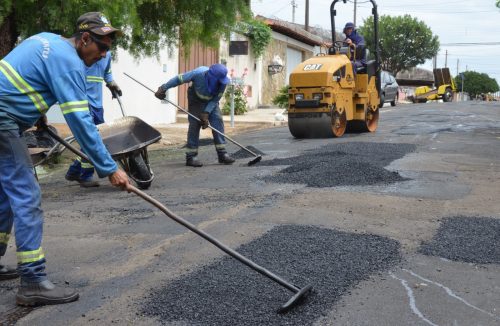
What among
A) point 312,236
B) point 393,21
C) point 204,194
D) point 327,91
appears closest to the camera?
point 312,236

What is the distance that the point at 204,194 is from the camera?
7273mm

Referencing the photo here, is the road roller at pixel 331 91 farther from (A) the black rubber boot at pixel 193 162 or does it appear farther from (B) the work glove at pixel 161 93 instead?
(B) the work glove at pixel 161 93

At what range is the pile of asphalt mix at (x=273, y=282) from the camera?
12.0 feet

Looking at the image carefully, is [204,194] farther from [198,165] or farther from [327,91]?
[327,91]

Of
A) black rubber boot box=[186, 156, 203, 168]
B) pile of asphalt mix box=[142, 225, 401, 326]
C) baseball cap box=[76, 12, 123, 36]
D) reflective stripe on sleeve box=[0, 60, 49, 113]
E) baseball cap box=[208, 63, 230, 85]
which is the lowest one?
pile of asphalt mix box=[142, 225, 401, 326]

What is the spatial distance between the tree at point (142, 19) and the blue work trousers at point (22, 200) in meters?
4.53

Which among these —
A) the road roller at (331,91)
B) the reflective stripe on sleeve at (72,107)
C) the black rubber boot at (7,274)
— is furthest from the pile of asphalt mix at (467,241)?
the road roller at (331,91)

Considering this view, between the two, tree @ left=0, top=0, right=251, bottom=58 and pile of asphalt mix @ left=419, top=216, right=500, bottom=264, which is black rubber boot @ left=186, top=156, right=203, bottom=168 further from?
pile of asphalt mix @ left=419, top=216, right=500, bottom=264

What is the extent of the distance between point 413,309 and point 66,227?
3454 millimetres

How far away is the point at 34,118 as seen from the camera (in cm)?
400

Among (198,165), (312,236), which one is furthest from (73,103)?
(198,165)

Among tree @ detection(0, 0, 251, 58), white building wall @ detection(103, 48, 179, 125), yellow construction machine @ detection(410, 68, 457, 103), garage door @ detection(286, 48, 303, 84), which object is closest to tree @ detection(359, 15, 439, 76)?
yellow construction machine @ detection(410, 68, 457, 103)

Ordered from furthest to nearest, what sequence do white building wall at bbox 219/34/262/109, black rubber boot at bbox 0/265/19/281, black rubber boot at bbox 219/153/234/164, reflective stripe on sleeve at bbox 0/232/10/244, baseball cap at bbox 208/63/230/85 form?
white building wall at bbox 219/34/262/109, black rubber boot at bbox 219/153/234/164, baseball cap at bbox 208/63/230/85, black rubber boot at bbox 0/265/19/281, reflective stripe on sleeve at bbox 0/232/10/244

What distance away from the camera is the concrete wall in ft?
50.3
